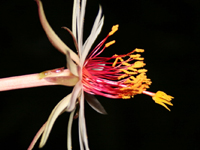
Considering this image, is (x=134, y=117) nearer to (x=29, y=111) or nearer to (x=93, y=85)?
(x=29, y=111)

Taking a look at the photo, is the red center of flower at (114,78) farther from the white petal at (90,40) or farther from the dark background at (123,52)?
the dark background at (123,52)

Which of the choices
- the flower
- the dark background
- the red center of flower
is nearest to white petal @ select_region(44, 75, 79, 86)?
the flower

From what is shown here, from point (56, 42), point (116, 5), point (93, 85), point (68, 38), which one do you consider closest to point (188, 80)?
point (116, 5)

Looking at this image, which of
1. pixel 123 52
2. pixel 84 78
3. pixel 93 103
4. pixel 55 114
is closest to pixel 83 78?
pixel 84 78

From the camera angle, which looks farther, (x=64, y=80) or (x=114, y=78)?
(x=114, y=78)

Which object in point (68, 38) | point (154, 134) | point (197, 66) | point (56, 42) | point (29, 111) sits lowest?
point (154, 134)

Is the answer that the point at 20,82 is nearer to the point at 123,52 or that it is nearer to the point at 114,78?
the point at 114,78

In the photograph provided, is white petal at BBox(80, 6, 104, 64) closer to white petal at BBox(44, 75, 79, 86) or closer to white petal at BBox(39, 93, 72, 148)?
white petal at BBox(44, 75, 79, 86)

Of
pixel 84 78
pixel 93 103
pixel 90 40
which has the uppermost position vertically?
pixel 90 40

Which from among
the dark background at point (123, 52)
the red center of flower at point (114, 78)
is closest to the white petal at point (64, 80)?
the red center of flower at point (114, 78)
